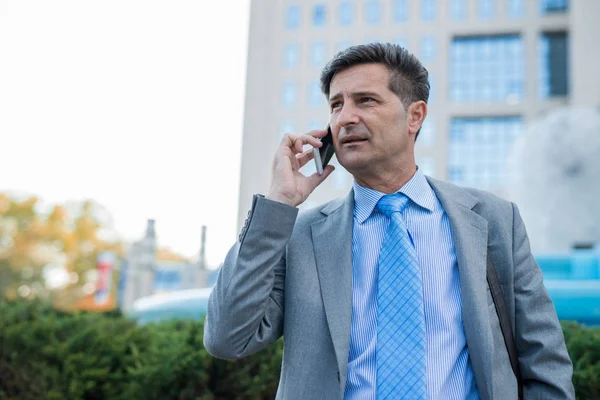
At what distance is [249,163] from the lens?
35.5 m

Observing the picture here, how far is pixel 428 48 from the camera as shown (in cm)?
4844

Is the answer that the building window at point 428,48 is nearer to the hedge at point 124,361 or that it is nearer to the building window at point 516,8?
the building window at point 516,8

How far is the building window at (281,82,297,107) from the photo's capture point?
51.5m

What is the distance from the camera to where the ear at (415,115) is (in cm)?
236

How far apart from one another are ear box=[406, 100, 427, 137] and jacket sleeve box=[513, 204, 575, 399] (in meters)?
0.59

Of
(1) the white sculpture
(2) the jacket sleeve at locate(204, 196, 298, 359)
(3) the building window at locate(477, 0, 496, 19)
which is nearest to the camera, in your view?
(2) the jacket sleeve at locate(204, 196, 298, 359)

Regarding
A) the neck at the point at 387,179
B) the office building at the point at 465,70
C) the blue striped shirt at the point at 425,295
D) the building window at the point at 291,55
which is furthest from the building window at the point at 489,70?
the blue striped shirt at the point at 425,295

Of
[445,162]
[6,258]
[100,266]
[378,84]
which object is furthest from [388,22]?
[378,84]

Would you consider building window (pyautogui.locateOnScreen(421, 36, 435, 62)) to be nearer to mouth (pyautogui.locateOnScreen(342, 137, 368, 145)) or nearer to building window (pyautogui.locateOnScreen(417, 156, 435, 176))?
building window (pyautogui.locateOnScreen(417, 156, 435, 176))

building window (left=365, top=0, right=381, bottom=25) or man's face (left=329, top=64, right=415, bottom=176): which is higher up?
building window (left=365, top=0, right=381, bottom=25)

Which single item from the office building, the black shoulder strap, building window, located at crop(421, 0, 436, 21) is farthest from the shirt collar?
building window, located at crop(421, 0, 436, 21)

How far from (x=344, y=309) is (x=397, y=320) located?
176mm

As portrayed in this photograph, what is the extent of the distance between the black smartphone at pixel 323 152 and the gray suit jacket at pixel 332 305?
25 cm

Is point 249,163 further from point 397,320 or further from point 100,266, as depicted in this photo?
point 397,320
